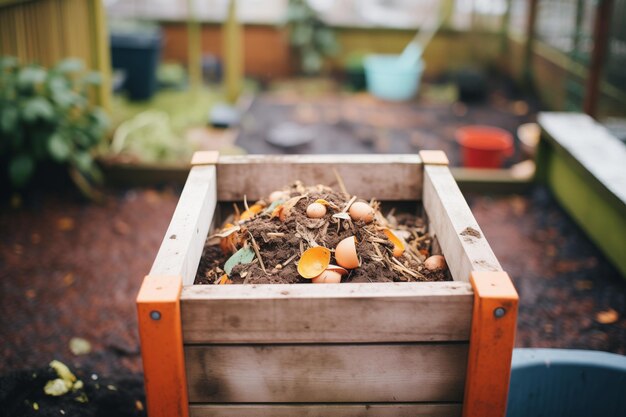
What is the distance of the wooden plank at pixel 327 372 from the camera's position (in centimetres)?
172

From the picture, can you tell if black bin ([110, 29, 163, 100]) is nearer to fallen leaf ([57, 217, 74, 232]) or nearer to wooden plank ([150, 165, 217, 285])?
fallen leaf ([57, 217, 74, 232])

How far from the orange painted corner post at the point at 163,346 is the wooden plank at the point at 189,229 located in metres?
0.12

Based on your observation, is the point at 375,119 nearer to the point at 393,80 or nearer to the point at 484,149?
the point at 393,80

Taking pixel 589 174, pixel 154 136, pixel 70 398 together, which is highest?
pixel 589 174

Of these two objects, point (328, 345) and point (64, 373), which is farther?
point (64, 373)

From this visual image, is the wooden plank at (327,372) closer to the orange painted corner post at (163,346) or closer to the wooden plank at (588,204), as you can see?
the orange painted corner post at (163,346)

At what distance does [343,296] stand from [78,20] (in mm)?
4561

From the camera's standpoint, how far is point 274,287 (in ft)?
5.57

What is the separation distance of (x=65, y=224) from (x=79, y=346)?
5.40ft

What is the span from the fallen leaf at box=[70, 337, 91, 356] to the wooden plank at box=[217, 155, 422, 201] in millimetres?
1258

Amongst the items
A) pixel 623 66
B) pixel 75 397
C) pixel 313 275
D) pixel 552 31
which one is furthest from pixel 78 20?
pixel 552 31

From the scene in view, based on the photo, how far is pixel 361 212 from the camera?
88.3 inches

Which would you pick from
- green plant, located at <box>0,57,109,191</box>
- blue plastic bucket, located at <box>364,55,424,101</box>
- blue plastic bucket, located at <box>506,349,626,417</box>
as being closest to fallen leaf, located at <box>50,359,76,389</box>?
blue plastic bucket, located at <box>506,349,626,417</box>

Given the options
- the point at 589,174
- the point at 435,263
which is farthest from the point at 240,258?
the point at 589,174
